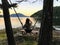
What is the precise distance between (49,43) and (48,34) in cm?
18

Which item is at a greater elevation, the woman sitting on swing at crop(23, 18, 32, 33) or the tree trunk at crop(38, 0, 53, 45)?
the tree trunk at crop(38, 0, 53, 45)

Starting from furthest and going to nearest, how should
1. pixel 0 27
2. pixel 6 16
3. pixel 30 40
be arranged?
pixel 0 27
pixel 30 40
pixel 6 16

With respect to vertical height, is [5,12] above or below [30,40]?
above

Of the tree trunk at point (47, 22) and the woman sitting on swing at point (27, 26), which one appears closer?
the tree trunk at point (47, 22)

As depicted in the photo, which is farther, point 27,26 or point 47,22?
point 27,26

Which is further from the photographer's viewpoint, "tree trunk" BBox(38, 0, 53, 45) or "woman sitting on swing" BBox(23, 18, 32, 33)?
"woman sitting on swing" BBox(23, 18, 32, 33)

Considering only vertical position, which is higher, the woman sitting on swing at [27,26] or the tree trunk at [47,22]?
the tree trunk at [47,22]

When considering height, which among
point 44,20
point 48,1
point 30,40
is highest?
point 48,1

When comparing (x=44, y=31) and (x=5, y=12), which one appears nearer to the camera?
(x=44, y=31)

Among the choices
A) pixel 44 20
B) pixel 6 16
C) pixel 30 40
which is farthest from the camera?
pixel 30 40

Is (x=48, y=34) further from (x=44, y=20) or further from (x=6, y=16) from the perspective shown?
(x=6, y=16)

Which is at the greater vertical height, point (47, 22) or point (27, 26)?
point (47, 22)

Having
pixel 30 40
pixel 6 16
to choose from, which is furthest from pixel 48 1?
pixel 30 40

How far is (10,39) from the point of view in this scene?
17.8ft
